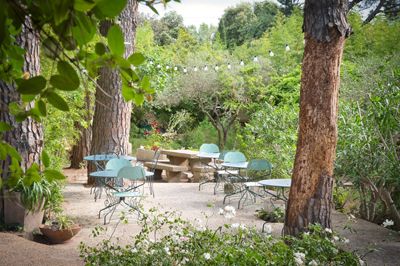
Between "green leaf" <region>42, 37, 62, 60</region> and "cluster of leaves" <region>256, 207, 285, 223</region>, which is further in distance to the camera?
"cluster of leaves" <region>256, 207, 285, 223</region>

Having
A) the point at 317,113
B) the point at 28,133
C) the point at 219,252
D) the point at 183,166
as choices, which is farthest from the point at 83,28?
the point at 183,166

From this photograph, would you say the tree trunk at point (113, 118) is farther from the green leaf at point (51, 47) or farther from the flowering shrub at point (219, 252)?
the green leaf at point (51, 47)

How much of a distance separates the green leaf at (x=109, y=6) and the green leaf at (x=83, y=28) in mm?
31

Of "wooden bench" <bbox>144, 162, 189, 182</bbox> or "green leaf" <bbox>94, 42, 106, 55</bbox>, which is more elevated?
"green leaf" <bbox>94, 42, 106, 55</bbox>

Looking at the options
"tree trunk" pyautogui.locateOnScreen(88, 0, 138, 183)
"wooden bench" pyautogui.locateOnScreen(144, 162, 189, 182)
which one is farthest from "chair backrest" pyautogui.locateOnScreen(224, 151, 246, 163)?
"wooden bench" pyautogui.locateOnScreen(144, 162, 189, 182)

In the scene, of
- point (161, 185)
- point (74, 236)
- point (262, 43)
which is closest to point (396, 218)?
point (74, 236)

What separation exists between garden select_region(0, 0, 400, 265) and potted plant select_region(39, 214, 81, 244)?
18 mm

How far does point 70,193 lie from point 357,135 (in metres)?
4.85

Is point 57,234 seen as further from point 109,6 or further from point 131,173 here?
point 109,6

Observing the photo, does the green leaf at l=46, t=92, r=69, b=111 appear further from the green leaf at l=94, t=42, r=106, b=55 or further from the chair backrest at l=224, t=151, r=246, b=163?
the chair backrest at l=224, t=151, r=246, b=163

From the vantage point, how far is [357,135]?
621 cm

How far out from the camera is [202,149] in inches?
403

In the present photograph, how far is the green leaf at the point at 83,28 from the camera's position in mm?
509

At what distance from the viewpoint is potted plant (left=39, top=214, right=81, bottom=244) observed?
5305mm
